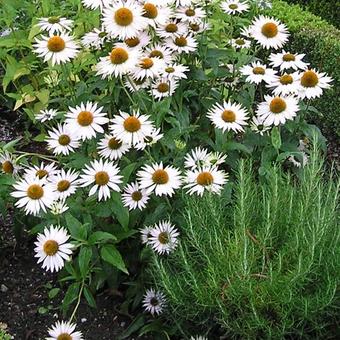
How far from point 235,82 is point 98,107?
0.64 metres

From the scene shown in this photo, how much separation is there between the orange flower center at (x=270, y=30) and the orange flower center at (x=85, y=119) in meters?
0.88

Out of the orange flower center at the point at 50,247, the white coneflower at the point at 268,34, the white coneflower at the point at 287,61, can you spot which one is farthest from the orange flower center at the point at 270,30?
the orange flower center at the point at 50,247

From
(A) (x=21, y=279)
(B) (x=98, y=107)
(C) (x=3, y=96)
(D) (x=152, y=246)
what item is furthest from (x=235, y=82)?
(C) (x=3, y=96)

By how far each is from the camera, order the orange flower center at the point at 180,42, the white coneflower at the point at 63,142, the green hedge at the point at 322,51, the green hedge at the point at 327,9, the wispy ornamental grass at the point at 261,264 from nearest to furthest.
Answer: the wispy ornamental grass at the point at 261,264 < the white coneflower at the point at 63,142 < the orange flower center at the point at 180,42 < the green hedge at the point at 322,51 < the green hedge at the point at 327,9

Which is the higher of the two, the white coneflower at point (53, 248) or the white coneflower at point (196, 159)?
the white coneflower at point (196, 159)

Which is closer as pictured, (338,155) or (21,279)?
(21,279)

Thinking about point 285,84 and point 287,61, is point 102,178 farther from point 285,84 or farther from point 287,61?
point 287,61

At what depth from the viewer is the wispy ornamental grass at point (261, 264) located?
267cm

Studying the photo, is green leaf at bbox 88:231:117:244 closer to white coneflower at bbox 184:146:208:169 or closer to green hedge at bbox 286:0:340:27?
white coneflower at bbox 184:146:208:169

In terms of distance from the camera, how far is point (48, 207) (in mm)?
2924

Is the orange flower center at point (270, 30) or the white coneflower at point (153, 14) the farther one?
the orange flower center at point (270, 30)

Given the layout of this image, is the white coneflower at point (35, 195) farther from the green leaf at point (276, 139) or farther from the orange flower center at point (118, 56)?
the green leaf at point (276, 139)

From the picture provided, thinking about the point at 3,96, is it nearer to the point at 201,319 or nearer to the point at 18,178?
the point at 18,178

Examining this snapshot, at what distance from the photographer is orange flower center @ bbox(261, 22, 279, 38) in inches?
130
